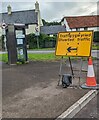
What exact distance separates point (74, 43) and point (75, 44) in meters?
0.05

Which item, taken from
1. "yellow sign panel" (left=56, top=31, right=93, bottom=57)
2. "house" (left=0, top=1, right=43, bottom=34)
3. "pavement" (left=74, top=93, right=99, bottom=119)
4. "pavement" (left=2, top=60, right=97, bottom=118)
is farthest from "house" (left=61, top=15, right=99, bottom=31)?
"pavement" (left=74, top=93, right=99, bottom=119)

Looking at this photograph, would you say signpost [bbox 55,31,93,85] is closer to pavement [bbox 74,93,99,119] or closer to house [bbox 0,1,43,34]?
pavement [bbox 74,93,99,119]

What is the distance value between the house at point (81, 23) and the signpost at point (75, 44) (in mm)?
49389

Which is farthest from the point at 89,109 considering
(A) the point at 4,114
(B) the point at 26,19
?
(B) the point at 26,19

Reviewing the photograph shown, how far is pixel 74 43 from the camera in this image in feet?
26.5

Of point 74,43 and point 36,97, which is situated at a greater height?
point 74,43

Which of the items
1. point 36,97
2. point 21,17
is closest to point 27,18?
point 21,17

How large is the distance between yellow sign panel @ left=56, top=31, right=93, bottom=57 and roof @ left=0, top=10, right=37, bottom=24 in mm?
45404

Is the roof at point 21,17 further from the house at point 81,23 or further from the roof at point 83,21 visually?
the roof at point 83,21

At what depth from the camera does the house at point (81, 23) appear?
190 ft

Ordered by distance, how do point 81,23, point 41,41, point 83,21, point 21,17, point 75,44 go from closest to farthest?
point 75,44 < point 41,41 < point 21,17 < point 81,23 < point 83,21

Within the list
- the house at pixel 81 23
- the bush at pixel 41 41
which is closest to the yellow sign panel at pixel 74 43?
the bush at pixel 41 41

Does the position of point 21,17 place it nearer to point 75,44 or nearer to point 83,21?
point 83,21

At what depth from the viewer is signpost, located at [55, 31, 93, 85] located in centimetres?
778
